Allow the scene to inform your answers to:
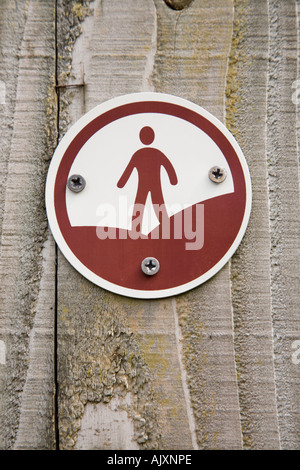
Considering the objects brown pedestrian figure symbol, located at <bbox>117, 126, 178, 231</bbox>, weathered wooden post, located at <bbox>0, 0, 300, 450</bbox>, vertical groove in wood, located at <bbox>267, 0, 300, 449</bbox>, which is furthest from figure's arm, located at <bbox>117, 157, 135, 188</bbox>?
vertical groove in wood, located at <bbox>267, 0, 300, 449</bbox>

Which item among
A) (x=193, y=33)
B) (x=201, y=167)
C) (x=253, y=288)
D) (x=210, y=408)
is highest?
(x=193, y=33)

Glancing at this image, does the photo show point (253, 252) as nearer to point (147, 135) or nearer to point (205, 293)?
point (205, 293)

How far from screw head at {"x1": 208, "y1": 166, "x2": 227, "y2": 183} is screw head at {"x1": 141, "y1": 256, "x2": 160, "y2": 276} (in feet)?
0.51

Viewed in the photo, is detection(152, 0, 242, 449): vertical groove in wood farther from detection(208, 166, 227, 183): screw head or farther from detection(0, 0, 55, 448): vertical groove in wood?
detection(0, 0, 55, 448): vertical groove in wood

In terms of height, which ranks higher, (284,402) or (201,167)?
(201,167)

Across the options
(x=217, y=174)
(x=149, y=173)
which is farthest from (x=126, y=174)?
(x=217, y=174)

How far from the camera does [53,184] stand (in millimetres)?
→ 774

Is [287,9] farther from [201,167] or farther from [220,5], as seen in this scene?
[201,167]

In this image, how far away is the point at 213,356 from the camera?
0.74m

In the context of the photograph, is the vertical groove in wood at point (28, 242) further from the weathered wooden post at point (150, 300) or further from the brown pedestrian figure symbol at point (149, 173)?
the brown pedestrian figure symbol at point (149, 173)

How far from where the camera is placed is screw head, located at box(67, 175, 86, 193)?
766 millimetres

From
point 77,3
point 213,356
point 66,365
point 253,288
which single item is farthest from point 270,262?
point 77,3

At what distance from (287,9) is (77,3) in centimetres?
35

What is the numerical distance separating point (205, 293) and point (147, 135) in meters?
0.26
